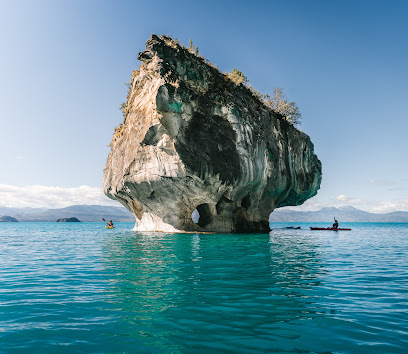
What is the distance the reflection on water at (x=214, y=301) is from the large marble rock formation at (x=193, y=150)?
1695 centimetres

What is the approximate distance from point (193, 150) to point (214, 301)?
22070 mm

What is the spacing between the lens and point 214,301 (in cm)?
727

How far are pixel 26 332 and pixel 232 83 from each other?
3157 cm

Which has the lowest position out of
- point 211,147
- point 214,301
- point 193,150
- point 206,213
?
point 214,301

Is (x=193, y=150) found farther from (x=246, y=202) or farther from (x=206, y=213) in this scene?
(x=246, y=202)

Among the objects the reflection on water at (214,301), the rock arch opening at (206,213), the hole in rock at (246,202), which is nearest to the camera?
the reflection on water at (214,301)

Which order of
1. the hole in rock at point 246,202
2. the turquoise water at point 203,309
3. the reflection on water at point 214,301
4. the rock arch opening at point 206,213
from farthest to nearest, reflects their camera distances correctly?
the hole in rock at point 246,202 < the rock arch opening at point 206,213 < the reflection on water at point 214,301 < the turquoise water at point 203,309

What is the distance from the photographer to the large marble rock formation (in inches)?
1126

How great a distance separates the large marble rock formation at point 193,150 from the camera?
2859 centimetres

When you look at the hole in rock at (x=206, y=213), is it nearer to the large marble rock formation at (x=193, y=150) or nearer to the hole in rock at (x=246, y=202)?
the large marble rock formation at (x=193, y=150)

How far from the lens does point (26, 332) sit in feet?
17.8

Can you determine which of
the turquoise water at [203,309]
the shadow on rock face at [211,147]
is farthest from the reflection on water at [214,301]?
the shadow on rock face at [211,147]

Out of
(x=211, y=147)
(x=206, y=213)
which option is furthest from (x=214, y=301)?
(x=206, y=213)

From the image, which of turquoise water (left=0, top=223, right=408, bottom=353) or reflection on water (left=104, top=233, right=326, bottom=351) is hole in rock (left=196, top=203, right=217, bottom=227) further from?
turquoise water (left=0, top=223, right=408, bottom=353)
